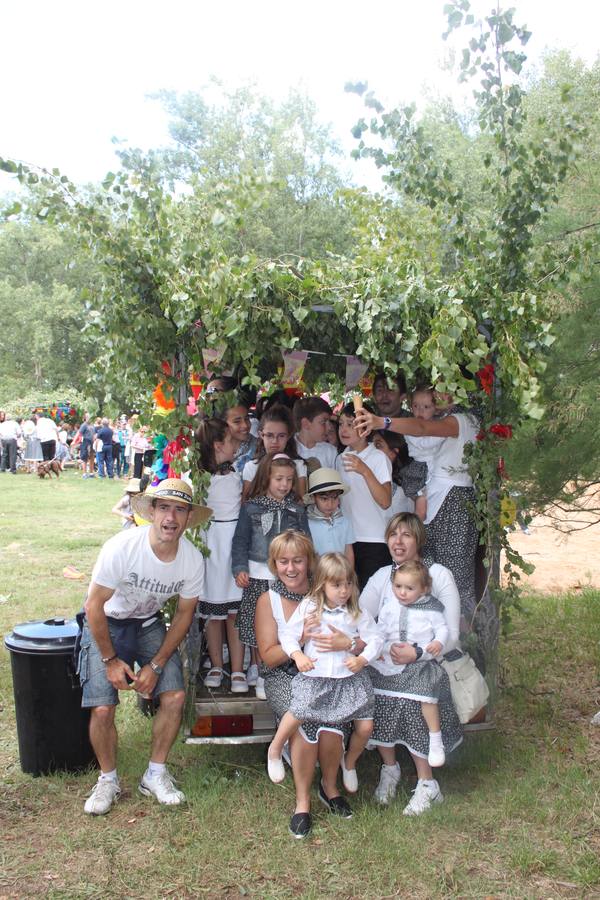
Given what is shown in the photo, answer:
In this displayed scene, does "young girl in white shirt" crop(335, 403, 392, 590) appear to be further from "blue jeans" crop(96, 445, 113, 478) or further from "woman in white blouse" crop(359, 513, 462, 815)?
"blue jeans" crop(96, 445, 113, 478)

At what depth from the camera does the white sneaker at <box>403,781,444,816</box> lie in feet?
13.6

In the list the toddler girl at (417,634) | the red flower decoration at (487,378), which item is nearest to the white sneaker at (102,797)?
the toddler girl at (417,634)

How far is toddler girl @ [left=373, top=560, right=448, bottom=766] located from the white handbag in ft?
0.30

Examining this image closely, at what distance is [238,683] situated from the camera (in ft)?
15.3

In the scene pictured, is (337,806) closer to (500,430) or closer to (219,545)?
(219,545)

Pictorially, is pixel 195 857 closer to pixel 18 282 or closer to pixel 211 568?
pixel 211 568

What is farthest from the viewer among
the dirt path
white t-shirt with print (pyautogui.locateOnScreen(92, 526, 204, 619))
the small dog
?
the small dog

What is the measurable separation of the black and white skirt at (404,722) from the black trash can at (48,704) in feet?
5.32

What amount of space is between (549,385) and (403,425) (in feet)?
4.38

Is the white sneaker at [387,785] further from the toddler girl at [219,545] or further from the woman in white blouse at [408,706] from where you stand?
the toddler girl at [219,545]

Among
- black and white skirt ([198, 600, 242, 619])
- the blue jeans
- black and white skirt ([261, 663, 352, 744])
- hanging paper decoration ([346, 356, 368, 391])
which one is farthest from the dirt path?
the blue jeans

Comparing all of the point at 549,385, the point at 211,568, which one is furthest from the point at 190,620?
the point at 549,385

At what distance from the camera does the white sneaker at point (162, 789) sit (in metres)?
4.24

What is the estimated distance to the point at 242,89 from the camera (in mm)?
38344
